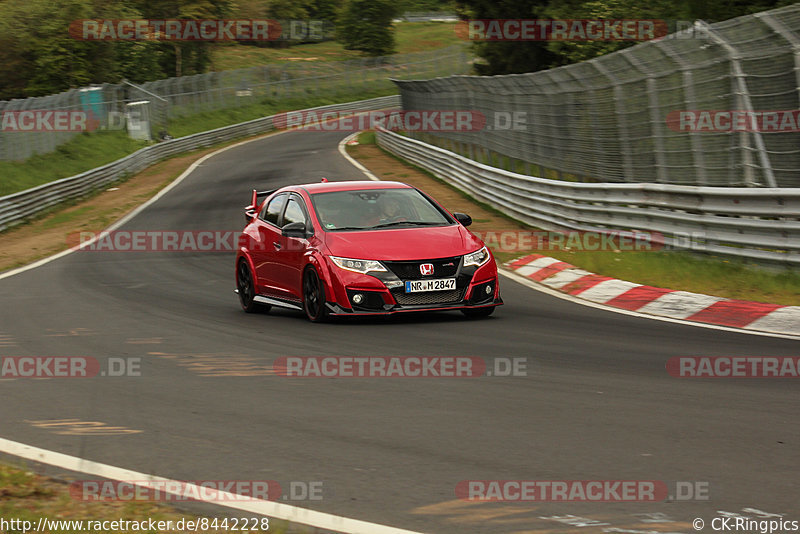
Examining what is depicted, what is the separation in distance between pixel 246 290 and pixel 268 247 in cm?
86

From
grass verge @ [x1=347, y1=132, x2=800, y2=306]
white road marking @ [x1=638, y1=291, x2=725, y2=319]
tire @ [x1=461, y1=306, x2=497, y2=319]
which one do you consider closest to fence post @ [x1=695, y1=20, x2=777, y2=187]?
grass verge @ [x1=347, y1=132, x2=800, y2=306]

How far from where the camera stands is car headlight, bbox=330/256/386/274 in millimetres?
10906

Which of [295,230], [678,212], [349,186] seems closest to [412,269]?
[295,230]

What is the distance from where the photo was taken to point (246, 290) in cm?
1339

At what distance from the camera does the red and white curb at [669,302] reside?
33.7ft

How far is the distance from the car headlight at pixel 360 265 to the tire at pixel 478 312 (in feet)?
3.68

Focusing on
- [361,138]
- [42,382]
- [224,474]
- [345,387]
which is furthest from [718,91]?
[361,138]

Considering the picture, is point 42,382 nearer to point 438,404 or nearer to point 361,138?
point 438,404

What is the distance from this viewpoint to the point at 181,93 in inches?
2435

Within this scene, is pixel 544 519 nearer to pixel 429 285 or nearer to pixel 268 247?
pixel 429 285

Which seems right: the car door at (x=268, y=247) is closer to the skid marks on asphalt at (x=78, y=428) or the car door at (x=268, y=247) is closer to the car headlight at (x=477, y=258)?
the car headlight at (x=477, y=258)

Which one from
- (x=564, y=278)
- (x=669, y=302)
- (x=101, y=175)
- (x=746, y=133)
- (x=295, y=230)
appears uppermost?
(x=746, y=133)

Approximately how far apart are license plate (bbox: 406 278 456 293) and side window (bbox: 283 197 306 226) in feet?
6.12

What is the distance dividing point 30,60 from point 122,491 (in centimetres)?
5702
